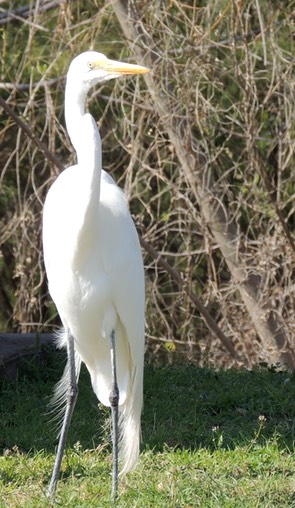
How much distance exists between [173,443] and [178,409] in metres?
0.46

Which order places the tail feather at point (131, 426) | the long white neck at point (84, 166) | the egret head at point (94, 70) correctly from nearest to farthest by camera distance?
the long white neck at point (84, 166) → the egret head at point (94, 70) → the tail feather at point (131, 426)

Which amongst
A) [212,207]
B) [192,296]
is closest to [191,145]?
[212,207]

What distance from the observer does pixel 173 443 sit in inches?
163

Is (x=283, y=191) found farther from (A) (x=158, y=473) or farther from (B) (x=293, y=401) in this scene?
(A) (x=158, y=473)

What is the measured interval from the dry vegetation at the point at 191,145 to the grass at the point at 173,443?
132 cm

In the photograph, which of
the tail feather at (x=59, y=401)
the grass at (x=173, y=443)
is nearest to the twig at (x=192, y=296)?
the grass at (x=173, y=443)

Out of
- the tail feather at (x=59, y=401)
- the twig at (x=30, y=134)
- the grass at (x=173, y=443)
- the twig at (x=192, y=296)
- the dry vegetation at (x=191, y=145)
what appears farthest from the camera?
the twig at (x=192, y=296)

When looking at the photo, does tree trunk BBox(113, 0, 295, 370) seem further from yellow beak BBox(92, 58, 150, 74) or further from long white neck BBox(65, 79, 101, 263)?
long white neck BBox(65, 79, 101, 263)

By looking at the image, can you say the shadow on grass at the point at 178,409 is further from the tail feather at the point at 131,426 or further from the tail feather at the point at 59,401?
the tail feather at the point at 131,426

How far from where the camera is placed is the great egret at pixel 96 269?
366cm

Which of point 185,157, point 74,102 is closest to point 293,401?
point 74,102

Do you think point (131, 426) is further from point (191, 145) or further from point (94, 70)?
point (191, 145)

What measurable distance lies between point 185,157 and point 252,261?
2.96ft

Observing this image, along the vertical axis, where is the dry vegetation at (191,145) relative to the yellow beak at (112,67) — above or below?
below
